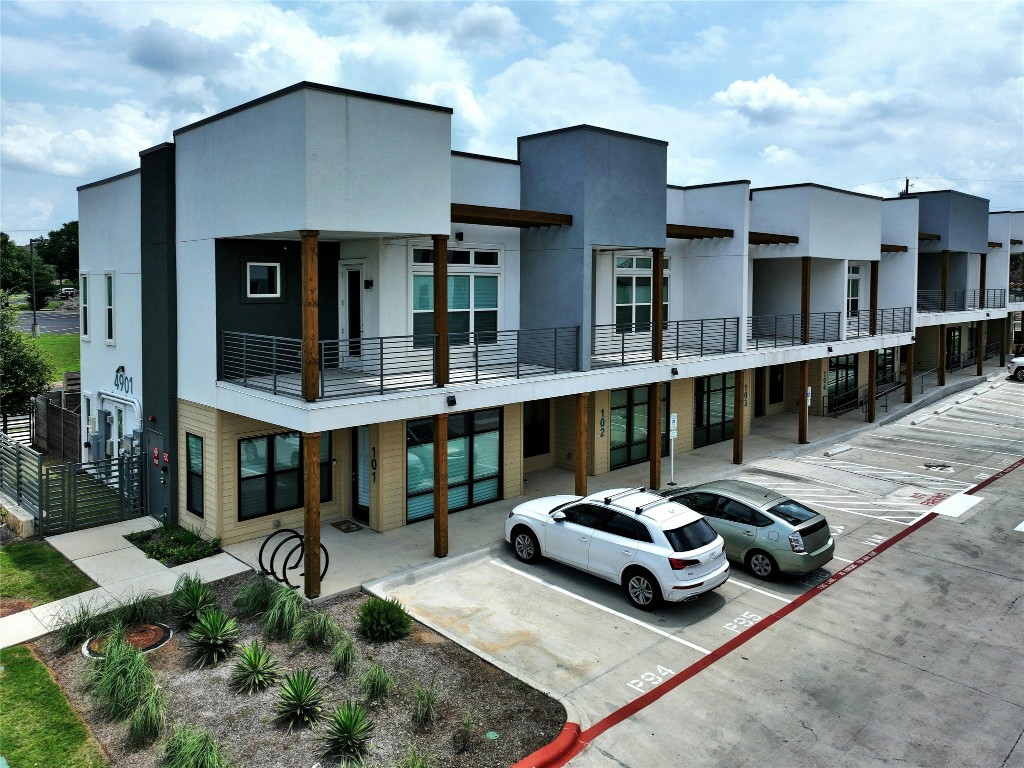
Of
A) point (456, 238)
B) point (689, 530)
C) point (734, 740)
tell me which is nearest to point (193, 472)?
point (456, 238)

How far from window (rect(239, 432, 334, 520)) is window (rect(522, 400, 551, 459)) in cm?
626

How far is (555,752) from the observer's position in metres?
9.15

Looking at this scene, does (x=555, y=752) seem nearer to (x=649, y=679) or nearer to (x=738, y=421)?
(x=649, y=679)

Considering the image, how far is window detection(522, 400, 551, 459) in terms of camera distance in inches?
867

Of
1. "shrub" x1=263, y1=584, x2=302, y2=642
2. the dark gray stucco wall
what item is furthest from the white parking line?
the dark gray stucco wall

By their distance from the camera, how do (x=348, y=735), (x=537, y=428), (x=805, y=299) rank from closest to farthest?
1. (x=348, y=735)
2. (x=537, y=428)
3. (x=805, y=299)

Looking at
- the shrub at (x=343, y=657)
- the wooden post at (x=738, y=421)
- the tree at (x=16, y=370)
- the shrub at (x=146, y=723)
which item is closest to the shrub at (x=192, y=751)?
the shrub at (x=146, y=723)

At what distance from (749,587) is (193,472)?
37.8 feet

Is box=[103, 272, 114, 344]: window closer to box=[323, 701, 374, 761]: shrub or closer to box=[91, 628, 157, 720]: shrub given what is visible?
box=[91, 628, 157, 720]: shrub

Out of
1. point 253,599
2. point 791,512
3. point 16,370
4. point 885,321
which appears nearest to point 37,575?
point 253,599

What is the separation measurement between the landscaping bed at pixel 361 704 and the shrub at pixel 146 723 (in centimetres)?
11

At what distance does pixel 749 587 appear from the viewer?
14281 mm

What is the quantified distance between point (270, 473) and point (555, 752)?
32.1 feet

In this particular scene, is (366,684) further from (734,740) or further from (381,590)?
(734,740)
